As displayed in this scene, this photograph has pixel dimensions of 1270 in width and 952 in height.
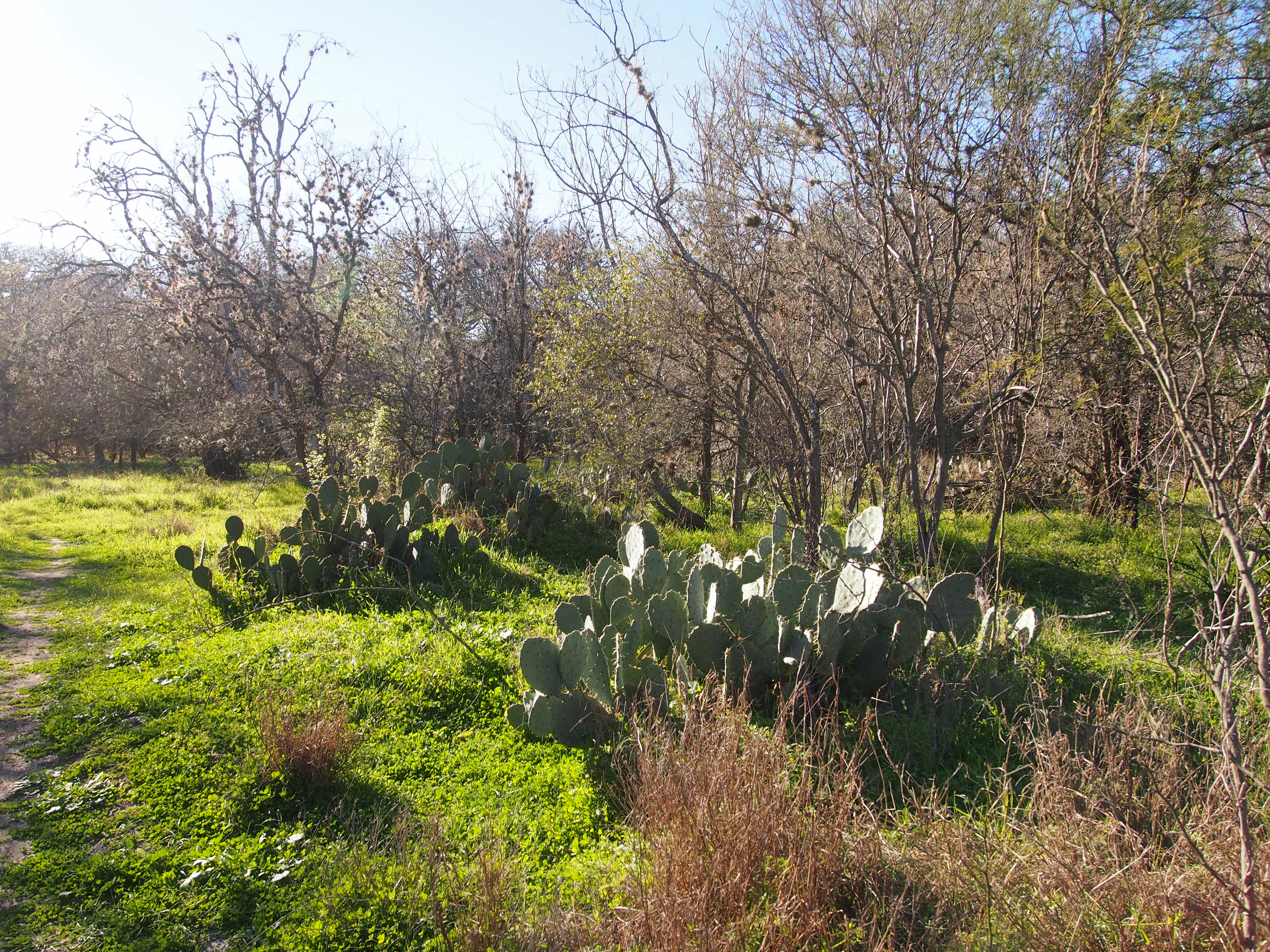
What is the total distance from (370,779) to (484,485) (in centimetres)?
564

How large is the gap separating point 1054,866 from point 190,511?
11709mm

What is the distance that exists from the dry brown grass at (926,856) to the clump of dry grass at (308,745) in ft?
5.03

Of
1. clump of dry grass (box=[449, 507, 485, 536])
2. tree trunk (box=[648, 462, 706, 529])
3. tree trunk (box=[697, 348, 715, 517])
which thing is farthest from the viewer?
tree trunk (box=[648, 462, 706, 529])

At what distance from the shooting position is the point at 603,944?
2.37m

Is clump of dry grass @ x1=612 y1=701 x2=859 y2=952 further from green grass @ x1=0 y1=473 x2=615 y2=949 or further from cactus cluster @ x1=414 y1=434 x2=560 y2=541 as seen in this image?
cactus cluster @ x1=414 y1=434 x2=560 y2=541

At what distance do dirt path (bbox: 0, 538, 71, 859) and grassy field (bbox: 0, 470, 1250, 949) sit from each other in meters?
0.06

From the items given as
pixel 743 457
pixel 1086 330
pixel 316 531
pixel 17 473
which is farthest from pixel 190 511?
pixel 1086 330

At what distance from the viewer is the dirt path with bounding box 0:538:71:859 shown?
331cm

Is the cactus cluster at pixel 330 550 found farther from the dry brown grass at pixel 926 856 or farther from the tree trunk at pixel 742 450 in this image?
the dry brown grass at pixel 926 856

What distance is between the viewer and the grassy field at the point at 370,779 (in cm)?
263

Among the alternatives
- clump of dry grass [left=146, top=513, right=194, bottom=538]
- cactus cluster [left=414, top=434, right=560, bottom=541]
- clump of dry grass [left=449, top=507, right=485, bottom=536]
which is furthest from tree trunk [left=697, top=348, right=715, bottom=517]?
clump of dry grass [left=146, top=513, right=194, bottom=538]

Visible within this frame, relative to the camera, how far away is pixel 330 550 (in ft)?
22.7

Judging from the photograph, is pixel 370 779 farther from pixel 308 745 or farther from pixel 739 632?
pixel 739 632

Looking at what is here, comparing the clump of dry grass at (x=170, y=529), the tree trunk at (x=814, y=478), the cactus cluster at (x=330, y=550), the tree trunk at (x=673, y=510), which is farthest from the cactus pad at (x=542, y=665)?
the clump of dry grass at (x=170, y=529)
